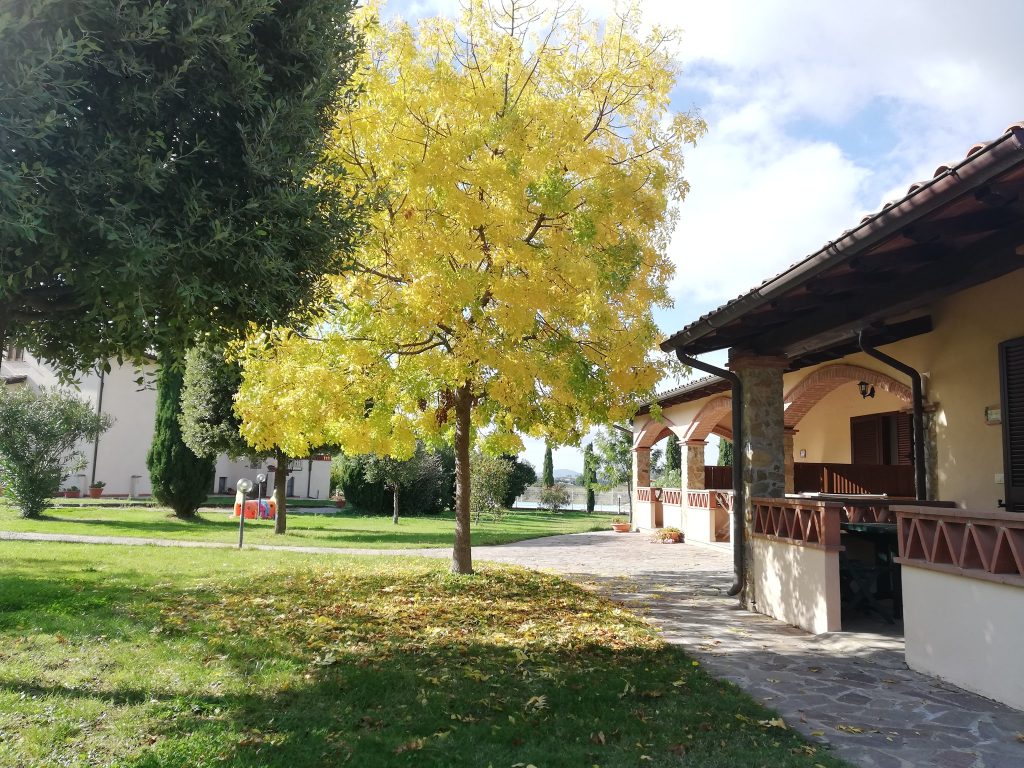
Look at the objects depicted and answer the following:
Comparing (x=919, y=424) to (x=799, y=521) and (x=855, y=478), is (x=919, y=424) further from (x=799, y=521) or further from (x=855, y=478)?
(x=855, y=478)

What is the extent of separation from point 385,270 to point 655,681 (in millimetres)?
5625

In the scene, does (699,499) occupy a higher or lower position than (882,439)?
lower

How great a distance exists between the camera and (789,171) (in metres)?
9.68

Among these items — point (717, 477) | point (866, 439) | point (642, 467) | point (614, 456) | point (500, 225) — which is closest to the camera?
point (500, 225)

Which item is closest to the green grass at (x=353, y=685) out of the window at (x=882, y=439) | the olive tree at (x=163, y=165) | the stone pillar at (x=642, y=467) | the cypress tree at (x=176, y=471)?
the olive tree at (x=163, y=165)

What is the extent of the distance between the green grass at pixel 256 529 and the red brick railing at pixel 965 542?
11882mm

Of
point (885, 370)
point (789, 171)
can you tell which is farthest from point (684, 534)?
point (789, 171)

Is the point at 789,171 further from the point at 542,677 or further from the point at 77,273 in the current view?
the point at 77,273

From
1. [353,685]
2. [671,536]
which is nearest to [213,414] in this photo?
[671,536]

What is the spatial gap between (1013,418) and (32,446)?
2088 centimetres

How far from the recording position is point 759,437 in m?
8.38

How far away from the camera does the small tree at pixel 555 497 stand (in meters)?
38.0

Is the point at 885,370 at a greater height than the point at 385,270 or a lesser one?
lesser

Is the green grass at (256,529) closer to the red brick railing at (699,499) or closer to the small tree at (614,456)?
the red brick railing at (699,499)
